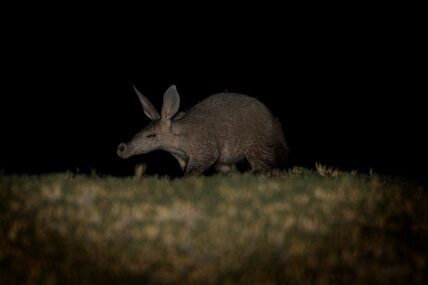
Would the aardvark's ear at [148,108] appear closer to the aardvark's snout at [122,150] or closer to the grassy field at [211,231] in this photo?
the aardvark's snout at [122,150]

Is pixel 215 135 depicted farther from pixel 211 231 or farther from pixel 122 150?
pixel 211 231

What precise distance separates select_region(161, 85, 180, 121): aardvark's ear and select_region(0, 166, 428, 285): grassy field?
7.12 ft

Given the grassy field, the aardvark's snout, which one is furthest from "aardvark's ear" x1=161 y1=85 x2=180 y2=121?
the grassy field

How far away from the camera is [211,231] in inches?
245

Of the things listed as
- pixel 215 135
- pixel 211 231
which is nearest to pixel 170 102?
pixel 215 135

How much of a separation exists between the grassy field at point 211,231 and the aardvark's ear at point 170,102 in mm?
2169

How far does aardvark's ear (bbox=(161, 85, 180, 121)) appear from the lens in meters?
9.85

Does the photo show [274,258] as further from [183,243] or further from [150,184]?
[150,184]

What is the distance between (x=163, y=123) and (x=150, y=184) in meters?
2.46

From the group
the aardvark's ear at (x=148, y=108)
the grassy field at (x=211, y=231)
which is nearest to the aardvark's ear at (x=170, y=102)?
the aardvark's ear at (x=148, y=108)

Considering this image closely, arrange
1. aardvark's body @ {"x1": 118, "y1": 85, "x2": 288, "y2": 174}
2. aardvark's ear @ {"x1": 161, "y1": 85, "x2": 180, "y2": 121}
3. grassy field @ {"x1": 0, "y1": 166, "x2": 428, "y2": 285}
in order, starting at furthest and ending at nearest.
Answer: aardvark's body @ {"x1": 118, "y1": 85, "x2": 288, "y2": 174} → aardvark's ear @ {"x1": 161, "y1": 85, "x2": 180, "y2": 121} → grassy field @ {"x1": 0, "y1": 166, "x2": 428, "y2": 285}

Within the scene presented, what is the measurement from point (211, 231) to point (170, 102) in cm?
408

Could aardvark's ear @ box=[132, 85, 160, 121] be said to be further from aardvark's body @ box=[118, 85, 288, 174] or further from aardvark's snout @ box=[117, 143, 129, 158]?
aardvark's snout @ box=[117, 143, 129, 158]

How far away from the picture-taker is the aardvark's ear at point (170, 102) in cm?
985
